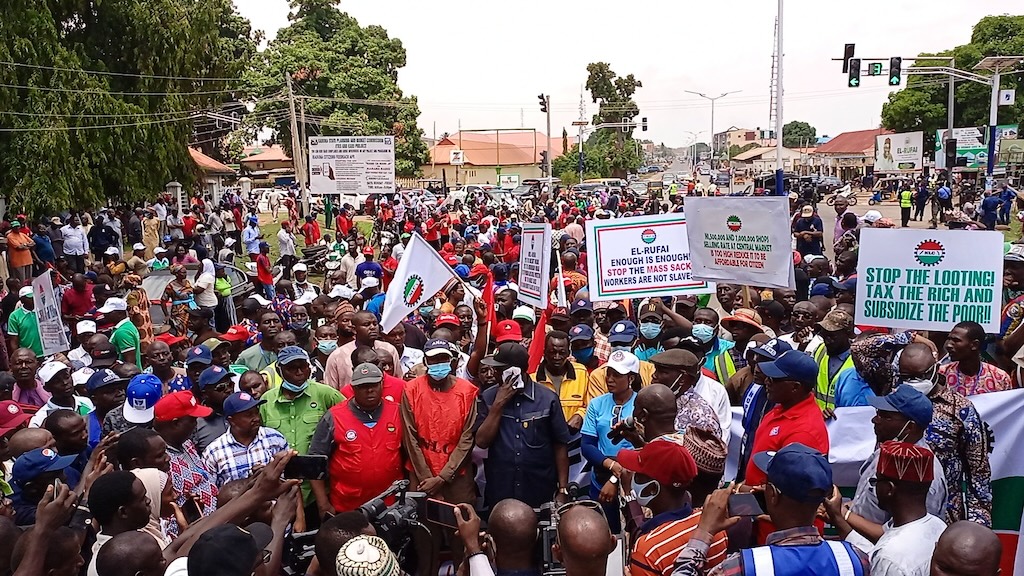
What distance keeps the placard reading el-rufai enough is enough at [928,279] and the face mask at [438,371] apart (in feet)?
10.9

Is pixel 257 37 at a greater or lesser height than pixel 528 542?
greater

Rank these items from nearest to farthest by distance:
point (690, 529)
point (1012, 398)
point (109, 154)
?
point (690, 529) < point (1012, 398) < point (109, 154)

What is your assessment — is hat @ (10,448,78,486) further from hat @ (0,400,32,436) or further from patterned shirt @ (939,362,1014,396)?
patterned shirt @ (939,362,1014,396)

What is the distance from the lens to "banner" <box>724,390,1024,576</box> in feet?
13.7

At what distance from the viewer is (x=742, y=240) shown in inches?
299

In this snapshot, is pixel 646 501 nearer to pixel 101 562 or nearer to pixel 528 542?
pixel 528 542

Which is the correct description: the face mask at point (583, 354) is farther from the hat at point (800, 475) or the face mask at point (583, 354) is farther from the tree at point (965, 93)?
the tree at point (965, 93)

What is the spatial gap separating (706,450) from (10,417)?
4458mm

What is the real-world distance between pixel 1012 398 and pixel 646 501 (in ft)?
7.54

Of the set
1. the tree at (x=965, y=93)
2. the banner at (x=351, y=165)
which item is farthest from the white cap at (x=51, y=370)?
the tree at (x=965, y=93)

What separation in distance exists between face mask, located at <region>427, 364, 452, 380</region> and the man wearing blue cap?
213 centimetres

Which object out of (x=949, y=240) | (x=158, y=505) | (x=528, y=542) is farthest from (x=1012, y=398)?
(x=158, y=505)

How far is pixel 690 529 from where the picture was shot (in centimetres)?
338

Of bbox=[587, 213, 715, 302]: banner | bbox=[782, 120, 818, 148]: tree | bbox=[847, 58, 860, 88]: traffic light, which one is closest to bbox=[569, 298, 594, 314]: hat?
bbox=[587, 213, 715, 302]: banner
